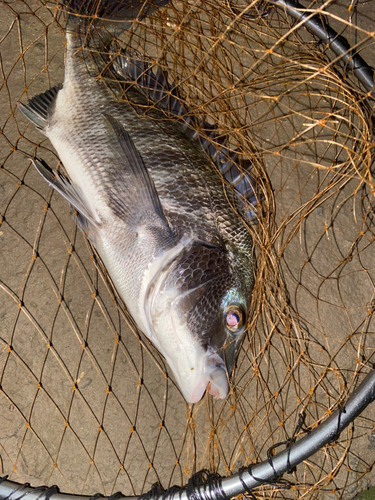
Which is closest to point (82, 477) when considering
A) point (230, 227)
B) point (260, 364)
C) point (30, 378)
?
point (30, 378)

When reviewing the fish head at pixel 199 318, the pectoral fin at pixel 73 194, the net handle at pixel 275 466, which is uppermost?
the pectoral fin at pixel 73 194

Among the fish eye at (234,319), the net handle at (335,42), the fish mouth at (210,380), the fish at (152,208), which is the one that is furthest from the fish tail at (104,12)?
the fish mouth at (210,380)

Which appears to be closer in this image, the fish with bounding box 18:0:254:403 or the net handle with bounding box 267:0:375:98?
the fish with bounding box 18:0:254:403

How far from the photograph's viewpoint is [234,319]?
1.89 meters

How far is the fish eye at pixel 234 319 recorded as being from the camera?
1.89m

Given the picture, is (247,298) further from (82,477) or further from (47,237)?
(82,477)

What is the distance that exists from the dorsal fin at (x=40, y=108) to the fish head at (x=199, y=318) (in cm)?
102

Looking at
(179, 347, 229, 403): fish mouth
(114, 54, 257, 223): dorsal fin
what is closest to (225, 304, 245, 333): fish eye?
(179, 347, 229, 403): fish mouth

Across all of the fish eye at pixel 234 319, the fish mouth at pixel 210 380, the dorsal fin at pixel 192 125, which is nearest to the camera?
the fish mouth at pixel 210 380

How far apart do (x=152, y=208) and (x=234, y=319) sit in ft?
2.01

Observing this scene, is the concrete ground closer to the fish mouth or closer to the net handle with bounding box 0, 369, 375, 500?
the net handle with bounding box 0, 369, 375, 500

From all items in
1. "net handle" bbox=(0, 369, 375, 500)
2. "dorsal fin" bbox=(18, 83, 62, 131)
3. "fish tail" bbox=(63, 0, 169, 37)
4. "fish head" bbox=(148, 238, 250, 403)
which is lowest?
"net handle" bbox=(0, 369, 375, 500)

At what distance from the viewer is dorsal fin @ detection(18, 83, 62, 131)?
7.11ft

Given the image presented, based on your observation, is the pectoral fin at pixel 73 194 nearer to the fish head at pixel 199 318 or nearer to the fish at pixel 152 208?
the fish at pixel 152 208
